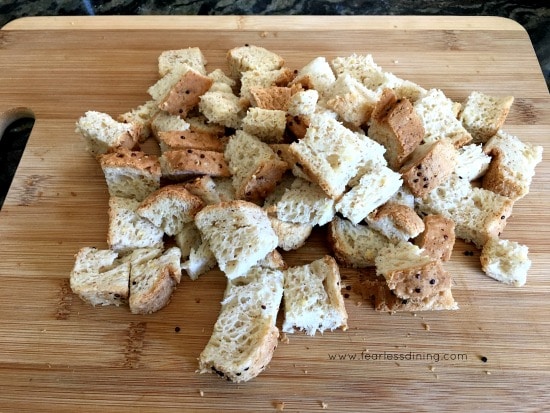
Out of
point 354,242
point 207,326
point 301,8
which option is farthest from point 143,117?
point 301,8

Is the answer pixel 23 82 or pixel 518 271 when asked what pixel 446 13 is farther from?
pixel 23 82

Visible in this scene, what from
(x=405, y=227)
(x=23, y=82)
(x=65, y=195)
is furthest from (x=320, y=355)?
(x=23, y=82)

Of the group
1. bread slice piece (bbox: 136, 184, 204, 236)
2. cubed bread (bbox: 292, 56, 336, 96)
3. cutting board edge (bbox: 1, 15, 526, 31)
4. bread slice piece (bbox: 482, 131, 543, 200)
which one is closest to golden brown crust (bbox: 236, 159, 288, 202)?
bread slice piece (bbox: 136, 184, 204, 236)

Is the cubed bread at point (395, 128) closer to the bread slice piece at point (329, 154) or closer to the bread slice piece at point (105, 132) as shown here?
the bread slice piece at point (329, 154)

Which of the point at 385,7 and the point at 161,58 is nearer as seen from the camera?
the point at 161,58

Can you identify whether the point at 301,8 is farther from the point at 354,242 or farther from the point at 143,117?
the point at 354,242

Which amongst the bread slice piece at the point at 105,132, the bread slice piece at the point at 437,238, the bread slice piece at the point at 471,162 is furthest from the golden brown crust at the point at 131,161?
the bread slice piece at the point at 471,162
